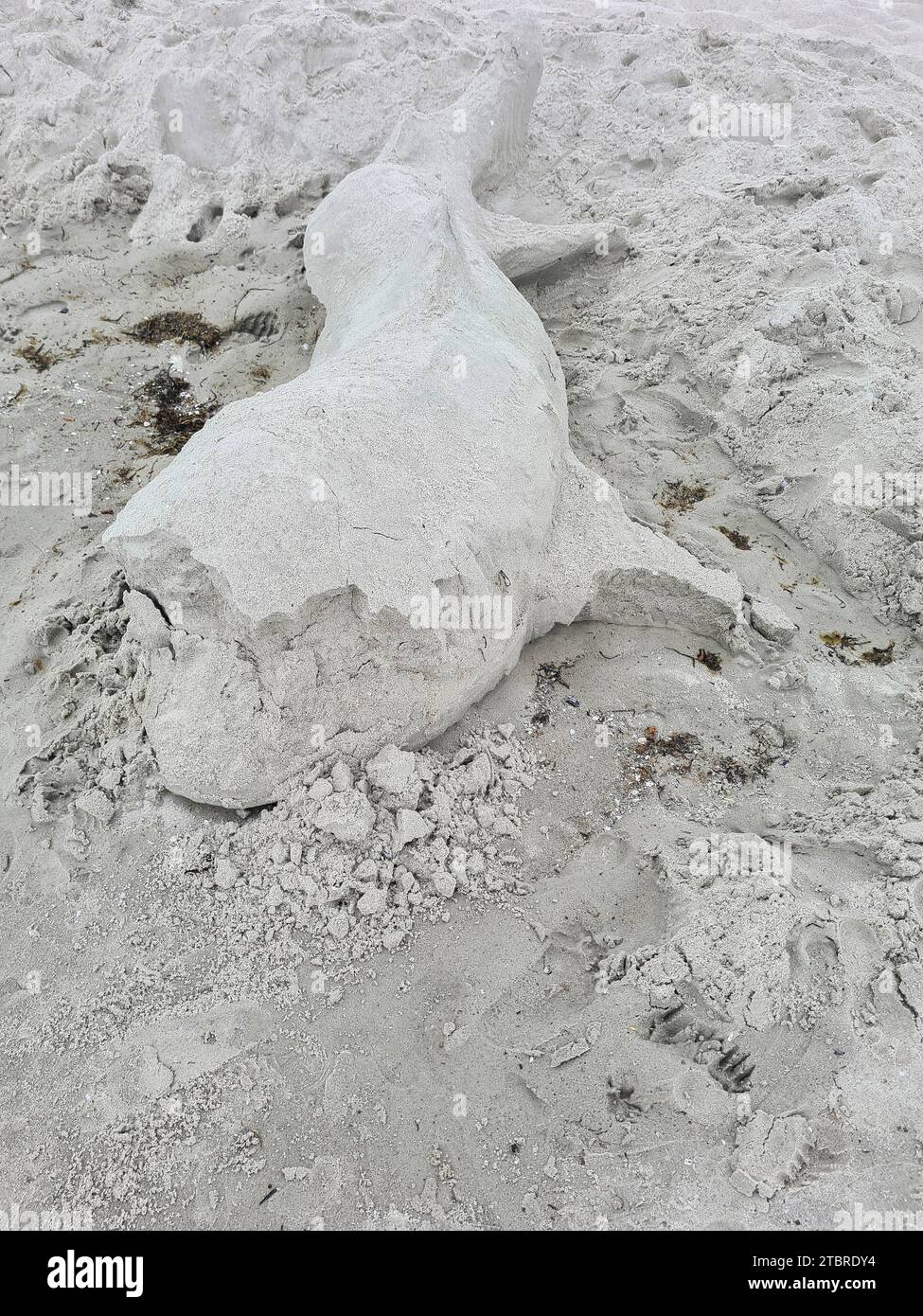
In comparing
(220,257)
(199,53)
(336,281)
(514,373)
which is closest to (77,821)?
(514,373)

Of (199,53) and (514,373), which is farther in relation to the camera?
(199,53)

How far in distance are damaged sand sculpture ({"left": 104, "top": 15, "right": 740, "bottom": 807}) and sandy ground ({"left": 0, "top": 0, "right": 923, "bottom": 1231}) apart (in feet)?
0.67

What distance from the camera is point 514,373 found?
317 cm

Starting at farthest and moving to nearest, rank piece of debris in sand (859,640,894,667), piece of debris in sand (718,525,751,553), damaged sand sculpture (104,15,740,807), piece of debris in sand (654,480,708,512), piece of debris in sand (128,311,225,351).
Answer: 1. piece of debris in sand (128,311,225,351)
2. piece of debris in sand (654,480,708,512)
3. piece of debris in sand (718,525,751,553)
4. piece of debris in sand (859,640,894,667)
5. damaged sand sculpture (104,15,740,807)

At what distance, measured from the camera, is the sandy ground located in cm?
197

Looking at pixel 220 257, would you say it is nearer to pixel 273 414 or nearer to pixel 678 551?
pixel 273 414

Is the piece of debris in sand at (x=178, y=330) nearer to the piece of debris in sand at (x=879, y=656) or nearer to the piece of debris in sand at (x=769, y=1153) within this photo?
the piece of debris in sand at (x=879, y=656)

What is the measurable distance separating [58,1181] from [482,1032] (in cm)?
106

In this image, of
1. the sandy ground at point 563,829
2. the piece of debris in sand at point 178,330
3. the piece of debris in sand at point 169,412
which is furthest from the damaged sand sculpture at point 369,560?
the piece of debris in sand at point 178,330

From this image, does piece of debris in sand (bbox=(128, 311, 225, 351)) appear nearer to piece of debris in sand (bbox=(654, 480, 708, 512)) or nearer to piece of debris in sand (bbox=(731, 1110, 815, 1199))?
piece of debris in sand (bbox=(654, 480, 708, 512))

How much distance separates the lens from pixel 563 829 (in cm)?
265

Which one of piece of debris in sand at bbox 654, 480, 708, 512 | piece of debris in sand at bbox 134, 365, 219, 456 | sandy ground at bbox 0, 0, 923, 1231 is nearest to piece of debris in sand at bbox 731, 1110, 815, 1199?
sandy ground at bbox 0, 0, 923, 1231

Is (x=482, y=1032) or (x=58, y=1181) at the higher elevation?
(x=482, y=1032)

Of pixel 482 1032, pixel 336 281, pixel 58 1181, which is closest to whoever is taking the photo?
pixel 58 1181
